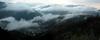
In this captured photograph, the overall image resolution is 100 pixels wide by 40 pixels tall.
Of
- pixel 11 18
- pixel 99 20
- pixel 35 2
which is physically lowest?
pixel 99 20

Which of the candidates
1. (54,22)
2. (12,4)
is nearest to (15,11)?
(12,4)

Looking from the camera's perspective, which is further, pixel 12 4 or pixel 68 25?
pixel 68 25

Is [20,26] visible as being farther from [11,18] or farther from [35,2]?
[35,2]

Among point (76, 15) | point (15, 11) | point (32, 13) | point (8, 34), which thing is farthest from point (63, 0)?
point (8, 34)

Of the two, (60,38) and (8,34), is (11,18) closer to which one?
(8,34)

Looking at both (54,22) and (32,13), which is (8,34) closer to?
(32,13)

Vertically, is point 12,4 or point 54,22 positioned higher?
point 12,4

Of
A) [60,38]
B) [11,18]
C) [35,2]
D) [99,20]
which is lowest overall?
[60,38]
